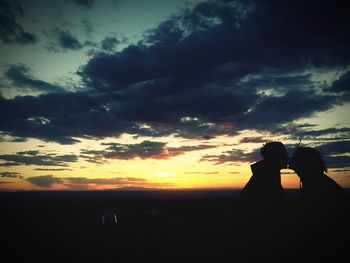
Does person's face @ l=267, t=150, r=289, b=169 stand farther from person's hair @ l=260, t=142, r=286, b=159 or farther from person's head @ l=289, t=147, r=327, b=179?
person's head @ l=289, t=147, r=327, b=179

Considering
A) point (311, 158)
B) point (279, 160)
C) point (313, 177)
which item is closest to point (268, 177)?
point (279, 160)

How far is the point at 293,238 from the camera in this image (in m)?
19.0

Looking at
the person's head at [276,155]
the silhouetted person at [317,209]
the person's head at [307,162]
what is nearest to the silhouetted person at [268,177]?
the person's head at [276,155]

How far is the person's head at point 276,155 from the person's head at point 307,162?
64 centimetres

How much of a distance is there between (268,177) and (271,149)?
2418mm

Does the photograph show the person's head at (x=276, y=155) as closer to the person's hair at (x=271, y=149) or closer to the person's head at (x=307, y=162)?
the person's hair at (x=271, y=149)

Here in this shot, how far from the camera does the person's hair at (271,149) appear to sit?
22500mm

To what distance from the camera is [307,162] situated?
2117 centimetres

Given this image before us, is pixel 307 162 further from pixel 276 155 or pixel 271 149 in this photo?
pixel 271 149

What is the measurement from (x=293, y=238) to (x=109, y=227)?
28.9 metres

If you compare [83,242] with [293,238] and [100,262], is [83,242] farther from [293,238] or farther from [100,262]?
[293,238]

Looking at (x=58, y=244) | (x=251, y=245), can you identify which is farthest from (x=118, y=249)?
(x=251, y=245)

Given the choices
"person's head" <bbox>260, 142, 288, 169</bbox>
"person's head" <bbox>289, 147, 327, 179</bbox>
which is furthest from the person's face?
"person's head" <bbox>289, 147, 327, 179</bbox>

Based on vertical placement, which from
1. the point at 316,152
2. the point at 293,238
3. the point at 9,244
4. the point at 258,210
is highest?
the point at 316,152
